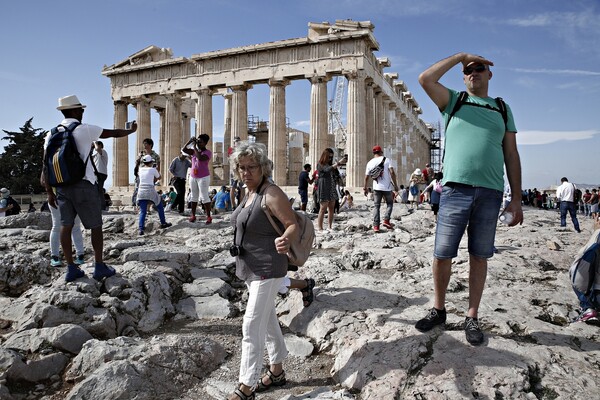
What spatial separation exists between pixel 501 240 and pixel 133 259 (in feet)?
20.8

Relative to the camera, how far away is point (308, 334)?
13.8 feet

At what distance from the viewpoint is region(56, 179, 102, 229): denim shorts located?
476 centimetres

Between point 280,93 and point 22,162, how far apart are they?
28377 mm

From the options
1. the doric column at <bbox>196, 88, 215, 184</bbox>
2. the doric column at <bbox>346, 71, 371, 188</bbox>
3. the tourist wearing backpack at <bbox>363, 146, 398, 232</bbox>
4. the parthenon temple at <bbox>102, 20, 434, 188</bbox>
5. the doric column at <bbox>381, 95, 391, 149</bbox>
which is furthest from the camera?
the doric column at <bbox>381, 95, 391, 149</bbox>

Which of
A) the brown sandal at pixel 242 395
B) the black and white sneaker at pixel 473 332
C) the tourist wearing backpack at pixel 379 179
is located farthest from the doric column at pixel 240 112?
the brown sandal at pixel 242 395

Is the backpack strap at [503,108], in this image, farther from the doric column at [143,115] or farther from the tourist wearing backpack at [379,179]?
the doric column at [143,115]

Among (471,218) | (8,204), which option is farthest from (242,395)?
(8,204)

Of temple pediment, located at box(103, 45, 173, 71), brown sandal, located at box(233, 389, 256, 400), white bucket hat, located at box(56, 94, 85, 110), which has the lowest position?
brown sandal, located at box(233, 389, 256, 400)

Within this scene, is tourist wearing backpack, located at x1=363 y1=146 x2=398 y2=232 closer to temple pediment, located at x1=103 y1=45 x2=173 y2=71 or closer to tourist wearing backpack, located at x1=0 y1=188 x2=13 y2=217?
tourist wearing backpack, located at x1=0 y1=188 x2=13 y2=217

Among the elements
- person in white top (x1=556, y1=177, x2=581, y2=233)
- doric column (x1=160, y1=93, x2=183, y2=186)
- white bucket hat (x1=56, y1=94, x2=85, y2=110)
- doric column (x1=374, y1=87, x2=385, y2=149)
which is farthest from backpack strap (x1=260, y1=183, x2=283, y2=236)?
doric column (x1=160, y1=93, x2=183, y2=186)

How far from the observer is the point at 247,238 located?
127 inches

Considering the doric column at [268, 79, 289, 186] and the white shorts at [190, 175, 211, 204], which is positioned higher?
the doric column at [268, 79, 289, 186]

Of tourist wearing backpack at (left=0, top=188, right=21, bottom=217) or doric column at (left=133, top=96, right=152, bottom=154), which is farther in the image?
doric column at (left=133, top=96, right=152, bottom=154)

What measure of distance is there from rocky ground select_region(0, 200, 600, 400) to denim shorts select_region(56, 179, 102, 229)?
2.20 feet
